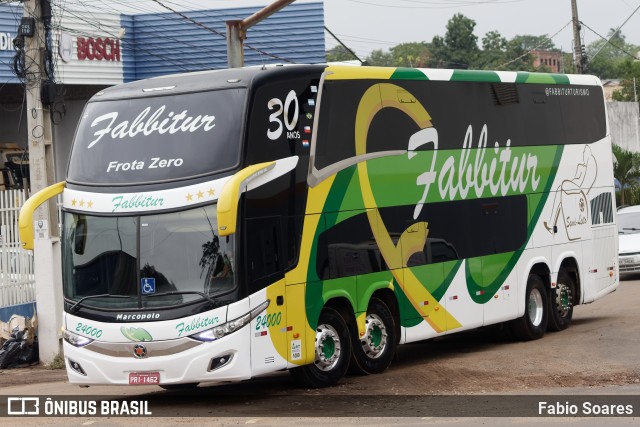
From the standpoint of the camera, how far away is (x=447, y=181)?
55.7 ft

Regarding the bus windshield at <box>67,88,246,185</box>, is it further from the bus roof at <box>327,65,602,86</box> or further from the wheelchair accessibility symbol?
the bus roof at <box>327,65,602,86</box>

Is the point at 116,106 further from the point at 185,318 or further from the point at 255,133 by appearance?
the point at 185,318

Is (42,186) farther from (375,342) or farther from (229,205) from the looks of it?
(229,205)

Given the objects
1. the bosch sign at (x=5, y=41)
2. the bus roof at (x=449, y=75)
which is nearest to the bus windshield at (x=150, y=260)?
the bus roof at (x=449, y=75)

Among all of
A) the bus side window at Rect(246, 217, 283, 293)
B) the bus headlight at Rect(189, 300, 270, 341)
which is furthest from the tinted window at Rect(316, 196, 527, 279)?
the bus headlight at Rect(189, 300, 270, 341)

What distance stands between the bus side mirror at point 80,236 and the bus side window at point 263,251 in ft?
6.51

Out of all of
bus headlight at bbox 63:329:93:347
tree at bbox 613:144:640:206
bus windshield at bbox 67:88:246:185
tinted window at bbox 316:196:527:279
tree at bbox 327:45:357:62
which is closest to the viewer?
bus windshield at bbox 67:88:246:185

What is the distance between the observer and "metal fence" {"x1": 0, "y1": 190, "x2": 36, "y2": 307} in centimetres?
2005

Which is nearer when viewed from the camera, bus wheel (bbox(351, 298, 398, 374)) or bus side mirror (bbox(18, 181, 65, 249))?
bus side mirror (bbox(18, 181, 65, 249))

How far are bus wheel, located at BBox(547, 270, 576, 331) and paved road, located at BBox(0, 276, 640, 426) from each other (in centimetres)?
41

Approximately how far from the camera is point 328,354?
1443 centimetres

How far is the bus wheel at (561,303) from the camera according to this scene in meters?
19.9

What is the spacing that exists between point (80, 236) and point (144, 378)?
6.22ft

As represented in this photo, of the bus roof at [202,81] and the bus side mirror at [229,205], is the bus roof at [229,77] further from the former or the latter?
the bus side mirror at [229,205]
